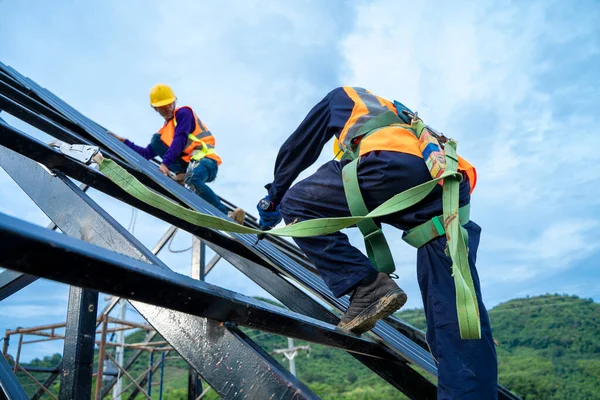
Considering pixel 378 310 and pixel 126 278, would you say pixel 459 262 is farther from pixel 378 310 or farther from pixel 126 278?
pixel 126 278

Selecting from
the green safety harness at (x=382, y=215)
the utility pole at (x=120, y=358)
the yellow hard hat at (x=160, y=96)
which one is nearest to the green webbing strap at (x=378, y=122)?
the green safety harness at (x=382, y=215)

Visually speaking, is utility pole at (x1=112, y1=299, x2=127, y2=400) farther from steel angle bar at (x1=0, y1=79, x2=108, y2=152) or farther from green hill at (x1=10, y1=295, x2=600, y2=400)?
green hill at (x1=10, y1=295, x2=600, y2=400)

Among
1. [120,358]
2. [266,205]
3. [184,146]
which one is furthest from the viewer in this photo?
[120,358]

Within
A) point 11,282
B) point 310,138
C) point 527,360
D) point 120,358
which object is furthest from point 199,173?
point 527,360

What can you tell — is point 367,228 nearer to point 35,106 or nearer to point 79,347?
point 79,347

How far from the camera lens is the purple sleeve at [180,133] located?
5.91 metres

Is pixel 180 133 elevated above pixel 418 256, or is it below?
above

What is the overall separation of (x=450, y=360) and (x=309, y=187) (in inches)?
39.1

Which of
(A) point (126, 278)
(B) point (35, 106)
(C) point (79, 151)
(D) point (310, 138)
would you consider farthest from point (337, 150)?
(B) point (35, 106)

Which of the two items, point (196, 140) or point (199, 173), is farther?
point (196, 140)

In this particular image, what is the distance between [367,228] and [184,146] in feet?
13.8

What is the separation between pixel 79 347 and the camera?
2.05 metres

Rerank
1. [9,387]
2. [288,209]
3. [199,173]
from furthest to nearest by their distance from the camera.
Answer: [199,173]
[288,209]
[9,387]

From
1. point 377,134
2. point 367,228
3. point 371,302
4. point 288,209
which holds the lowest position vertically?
point 371,302
